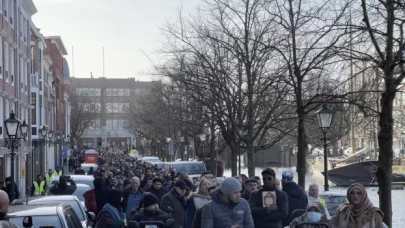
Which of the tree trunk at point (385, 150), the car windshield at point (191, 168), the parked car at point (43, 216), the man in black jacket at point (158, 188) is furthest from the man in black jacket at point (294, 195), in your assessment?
the car windshield at point (191, 168)

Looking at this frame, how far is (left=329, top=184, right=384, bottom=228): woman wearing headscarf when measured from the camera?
344 inches

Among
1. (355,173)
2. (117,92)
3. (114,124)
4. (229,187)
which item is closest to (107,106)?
(117,92)

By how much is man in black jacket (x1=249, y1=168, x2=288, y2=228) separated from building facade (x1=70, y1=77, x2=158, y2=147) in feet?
478

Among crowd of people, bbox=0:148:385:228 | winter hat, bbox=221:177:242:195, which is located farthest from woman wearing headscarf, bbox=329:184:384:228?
winter hat, bbox=221:177:242:195

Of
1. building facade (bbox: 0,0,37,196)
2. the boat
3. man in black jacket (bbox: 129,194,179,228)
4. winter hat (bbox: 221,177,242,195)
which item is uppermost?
building facade (bbox: 0,0,37,196)

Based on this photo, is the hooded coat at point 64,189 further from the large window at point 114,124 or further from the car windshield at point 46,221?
the large window at point 114,124

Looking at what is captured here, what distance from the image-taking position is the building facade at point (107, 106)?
15988 centimetres

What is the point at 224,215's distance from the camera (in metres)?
9.01

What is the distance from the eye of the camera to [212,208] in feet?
29.7

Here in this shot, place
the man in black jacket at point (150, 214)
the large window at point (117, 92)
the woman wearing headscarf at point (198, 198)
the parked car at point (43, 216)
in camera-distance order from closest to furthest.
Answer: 1. the man in black jacket at point (150, 214)
2. the parked car at point (43, 216)
3. the woman wearing headscarf at point (198, 198)
4. the large window at point (117, 92)

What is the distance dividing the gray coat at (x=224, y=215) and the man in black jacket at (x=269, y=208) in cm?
179

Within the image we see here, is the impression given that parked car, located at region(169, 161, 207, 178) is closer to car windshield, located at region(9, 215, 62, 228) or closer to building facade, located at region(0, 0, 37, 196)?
building facade, located at region(0, 0, 37, 196)

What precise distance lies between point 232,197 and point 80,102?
441 ft

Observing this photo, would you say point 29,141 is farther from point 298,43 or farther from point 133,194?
point 133,194
